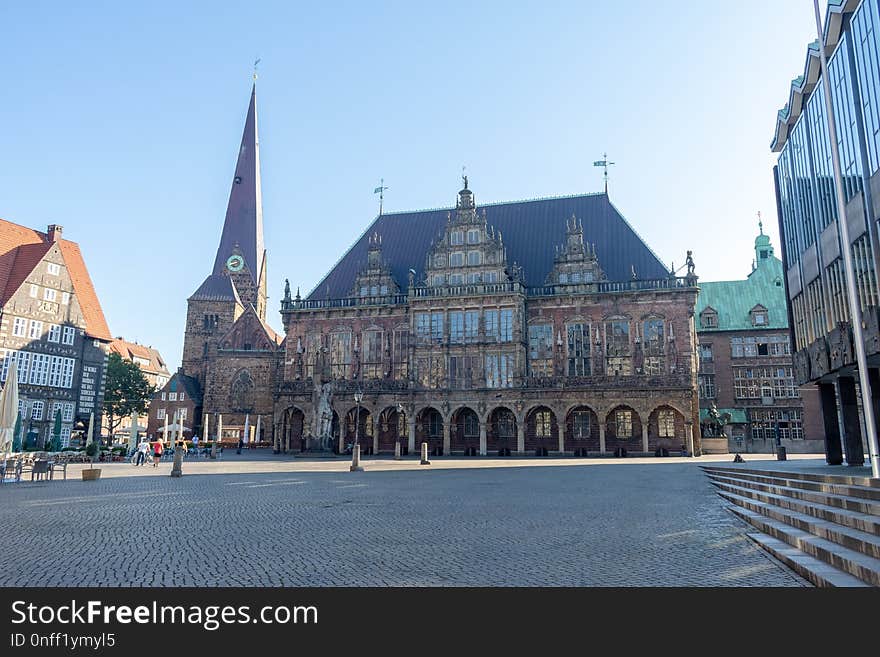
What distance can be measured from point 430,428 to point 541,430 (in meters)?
8.66

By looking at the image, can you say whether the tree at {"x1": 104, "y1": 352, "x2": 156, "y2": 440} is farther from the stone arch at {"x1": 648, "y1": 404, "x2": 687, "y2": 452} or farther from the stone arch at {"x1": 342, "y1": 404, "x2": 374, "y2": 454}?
the stone arch at {"x1": 648, "y1": 404, "x2": 687, "y2": 452}

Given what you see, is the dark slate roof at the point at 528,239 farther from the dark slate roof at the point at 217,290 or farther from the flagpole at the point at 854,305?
the flagpole at the point at 854,305

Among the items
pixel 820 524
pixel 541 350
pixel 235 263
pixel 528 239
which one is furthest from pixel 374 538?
pixel 235 263

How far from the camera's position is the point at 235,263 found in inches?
3243

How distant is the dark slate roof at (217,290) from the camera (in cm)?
7919

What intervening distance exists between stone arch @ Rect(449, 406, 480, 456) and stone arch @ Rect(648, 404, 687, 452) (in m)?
12.6

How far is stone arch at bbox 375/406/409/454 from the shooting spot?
49906mm

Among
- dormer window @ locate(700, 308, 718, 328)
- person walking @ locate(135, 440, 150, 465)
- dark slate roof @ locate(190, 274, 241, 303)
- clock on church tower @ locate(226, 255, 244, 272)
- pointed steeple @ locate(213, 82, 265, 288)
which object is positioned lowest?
person walking @ locate(135, 440, 150, 465)

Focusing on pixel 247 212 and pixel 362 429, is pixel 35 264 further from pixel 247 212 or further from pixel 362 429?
pixel 247 212

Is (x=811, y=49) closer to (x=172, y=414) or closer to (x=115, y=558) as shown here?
(x=115, y=558)

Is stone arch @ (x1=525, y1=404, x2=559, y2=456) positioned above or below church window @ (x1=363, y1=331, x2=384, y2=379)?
below

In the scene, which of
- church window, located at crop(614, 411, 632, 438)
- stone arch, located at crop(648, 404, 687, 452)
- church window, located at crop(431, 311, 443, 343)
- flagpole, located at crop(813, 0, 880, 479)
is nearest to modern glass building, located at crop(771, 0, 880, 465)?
flagpole, located at crop(813, 0, 880, 479)
